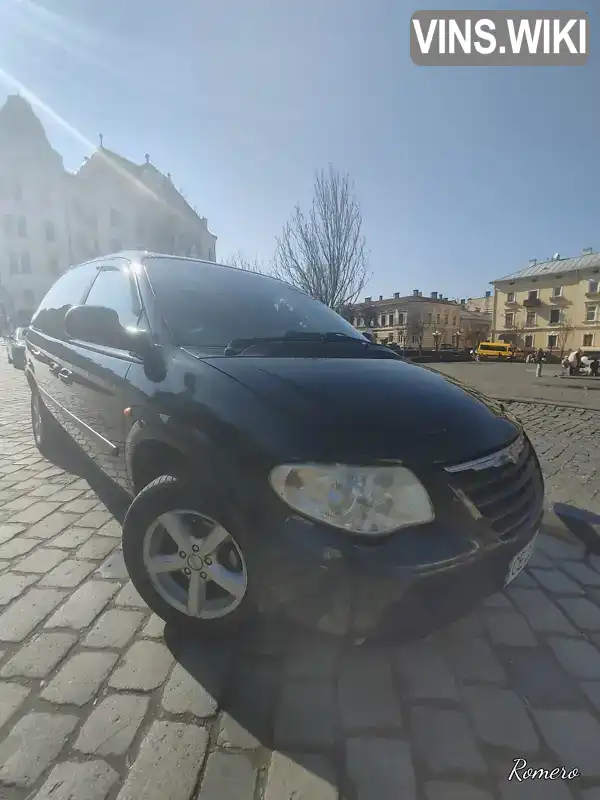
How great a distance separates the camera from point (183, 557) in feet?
5.66

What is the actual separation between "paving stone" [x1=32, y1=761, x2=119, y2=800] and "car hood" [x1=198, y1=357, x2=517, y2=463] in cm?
125

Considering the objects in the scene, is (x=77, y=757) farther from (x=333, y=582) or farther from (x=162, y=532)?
(x=333, y=582)

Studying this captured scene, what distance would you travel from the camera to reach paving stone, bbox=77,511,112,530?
283 cm

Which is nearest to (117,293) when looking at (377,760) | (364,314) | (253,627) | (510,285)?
(253,627)

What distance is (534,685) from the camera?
167cm

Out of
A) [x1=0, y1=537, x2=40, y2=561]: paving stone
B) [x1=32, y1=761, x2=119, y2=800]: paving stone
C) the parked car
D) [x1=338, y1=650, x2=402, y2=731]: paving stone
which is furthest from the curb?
the parked car

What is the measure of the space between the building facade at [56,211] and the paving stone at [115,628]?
43104 mm

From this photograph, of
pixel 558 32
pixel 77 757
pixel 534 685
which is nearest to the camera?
pixel 77 757

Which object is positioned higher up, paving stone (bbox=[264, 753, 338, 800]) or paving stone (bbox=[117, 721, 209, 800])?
paving stone (bbox=[117, 721, 209, 800])

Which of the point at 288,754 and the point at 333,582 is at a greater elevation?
the point at 333,582

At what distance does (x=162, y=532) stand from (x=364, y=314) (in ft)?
169

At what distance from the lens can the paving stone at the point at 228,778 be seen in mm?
1211

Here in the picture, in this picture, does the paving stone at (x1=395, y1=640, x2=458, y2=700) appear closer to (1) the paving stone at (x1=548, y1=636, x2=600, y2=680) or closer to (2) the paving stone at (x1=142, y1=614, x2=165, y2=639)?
(1) the paving stone at (x1=548, y1=636, x2=600, y2=680)

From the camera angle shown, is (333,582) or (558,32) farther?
(558,32)
